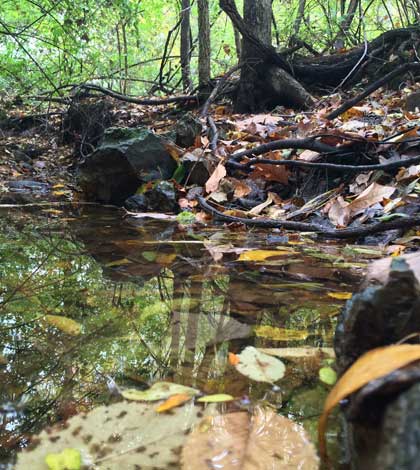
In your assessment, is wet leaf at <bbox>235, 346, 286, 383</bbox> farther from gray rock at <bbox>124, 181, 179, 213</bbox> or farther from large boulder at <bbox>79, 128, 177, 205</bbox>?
large boulder at <bbox>79, 128, 177, 205</bbox>

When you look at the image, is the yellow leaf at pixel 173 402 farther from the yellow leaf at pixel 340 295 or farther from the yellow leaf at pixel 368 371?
the yellow leaf at pixel 340 295

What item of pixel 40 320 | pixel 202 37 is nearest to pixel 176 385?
pixel 40 320

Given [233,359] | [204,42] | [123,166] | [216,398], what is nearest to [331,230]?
[233,359]

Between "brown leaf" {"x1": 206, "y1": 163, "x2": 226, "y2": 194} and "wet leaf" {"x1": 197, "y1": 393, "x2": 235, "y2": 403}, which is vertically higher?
"brown leaf" {"x1": 206, "y1": 163, "x2": 226, "y2": 194}

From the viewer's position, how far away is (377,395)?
0.57 meters

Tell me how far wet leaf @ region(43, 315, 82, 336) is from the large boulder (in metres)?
2.46

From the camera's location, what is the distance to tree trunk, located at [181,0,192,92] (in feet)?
27.0

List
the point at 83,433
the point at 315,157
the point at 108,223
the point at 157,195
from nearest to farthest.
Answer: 1. the point at 83,433
2. the point at 108,223
3. the point at 315,157
4. the point at 157,195

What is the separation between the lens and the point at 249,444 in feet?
2.19

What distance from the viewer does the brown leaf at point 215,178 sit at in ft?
10.5

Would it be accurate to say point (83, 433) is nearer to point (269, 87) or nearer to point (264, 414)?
point (264, 414)

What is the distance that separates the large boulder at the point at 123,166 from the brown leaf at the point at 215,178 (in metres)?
0.54

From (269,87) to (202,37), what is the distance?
6.27 feet

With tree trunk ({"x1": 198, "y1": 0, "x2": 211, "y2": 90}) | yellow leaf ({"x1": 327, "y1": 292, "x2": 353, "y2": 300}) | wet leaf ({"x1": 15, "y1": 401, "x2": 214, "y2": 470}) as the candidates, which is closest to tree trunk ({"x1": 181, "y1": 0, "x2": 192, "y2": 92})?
tree trunk ({"x1": 198, "y1": 0, "x2": 211, "y2": 90})
